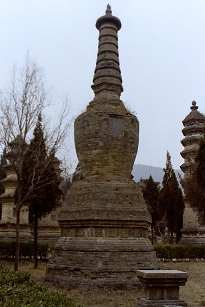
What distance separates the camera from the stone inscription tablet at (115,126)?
12.5 m

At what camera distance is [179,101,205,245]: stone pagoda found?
24781 mm

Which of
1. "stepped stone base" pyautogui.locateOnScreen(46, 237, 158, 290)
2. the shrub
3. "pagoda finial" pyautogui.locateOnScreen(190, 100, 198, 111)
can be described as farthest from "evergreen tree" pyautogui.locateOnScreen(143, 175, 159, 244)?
"stepped stone base" pyautogui.locateOnScreen(46, 237, 158, 290)

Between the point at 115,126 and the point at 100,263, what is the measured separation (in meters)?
5.31

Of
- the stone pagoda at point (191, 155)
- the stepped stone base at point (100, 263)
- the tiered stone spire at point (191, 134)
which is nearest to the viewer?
the stepped stone base at point (100, 263)

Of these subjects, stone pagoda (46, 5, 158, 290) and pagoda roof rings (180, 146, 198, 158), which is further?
pagoda roof rings (180, 146, 198, 158)

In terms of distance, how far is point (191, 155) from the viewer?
27953mm

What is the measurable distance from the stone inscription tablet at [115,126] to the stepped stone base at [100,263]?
4.20 m

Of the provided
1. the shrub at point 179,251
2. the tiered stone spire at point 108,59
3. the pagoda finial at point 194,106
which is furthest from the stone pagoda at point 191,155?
the tiered stone spire at point 108,59

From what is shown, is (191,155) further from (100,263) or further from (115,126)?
(100,263)

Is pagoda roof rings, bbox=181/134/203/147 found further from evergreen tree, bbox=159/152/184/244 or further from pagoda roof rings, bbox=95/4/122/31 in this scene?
pagoda roof rings, bbox=95/4/122/31

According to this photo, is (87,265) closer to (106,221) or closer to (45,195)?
(106,221)

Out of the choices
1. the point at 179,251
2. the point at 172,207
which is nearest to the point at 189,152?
the point at 172,207

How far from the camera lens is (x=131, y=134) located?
42.0 ft

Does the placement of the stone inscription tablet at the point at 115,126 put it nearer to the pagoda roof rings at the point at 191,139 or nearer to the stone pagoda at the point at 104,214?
the stone pagoda at the point at 104,214
